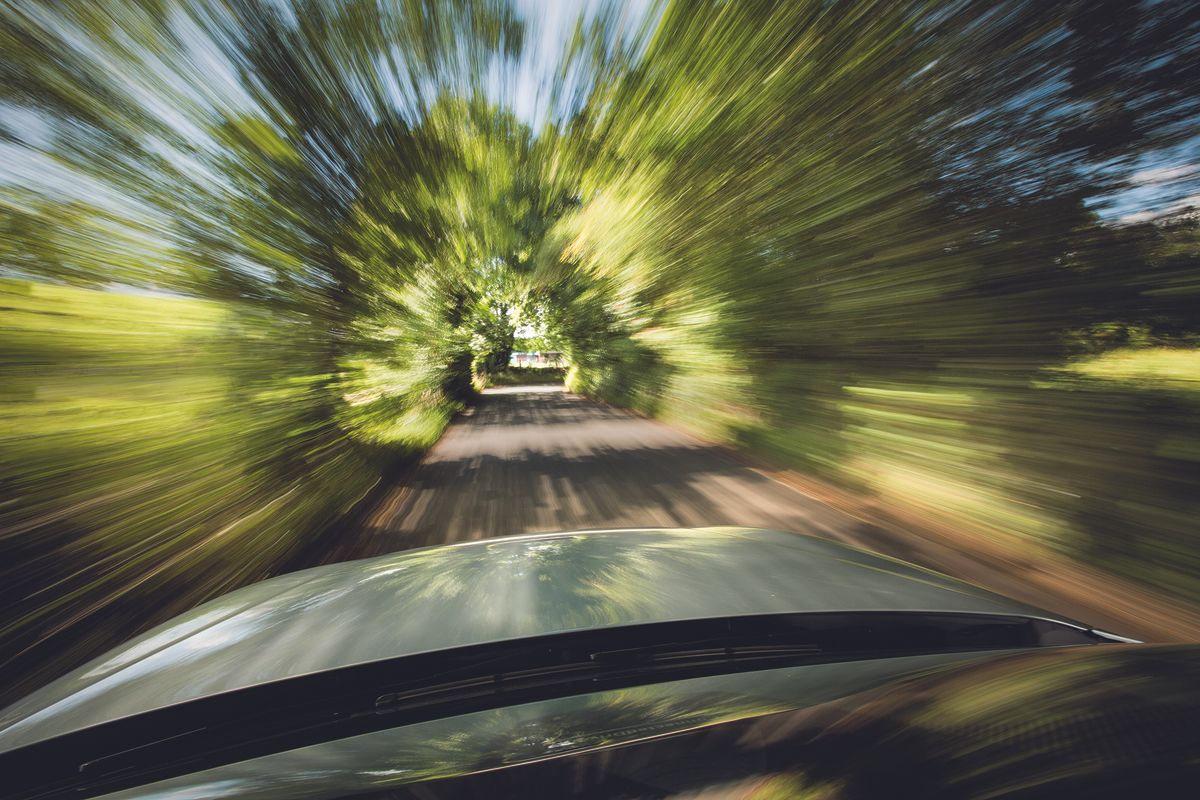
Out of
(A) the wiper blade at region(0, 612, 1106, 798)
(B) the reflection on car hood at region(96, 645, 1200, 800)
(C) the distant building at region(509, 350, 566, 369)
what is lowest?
(C) the distant building at region(509, 350, 566, 369)

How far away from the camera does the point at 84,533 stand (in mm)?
2170

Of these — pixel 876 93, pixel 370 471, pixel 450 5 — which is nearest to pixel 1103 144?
pixel 876 93

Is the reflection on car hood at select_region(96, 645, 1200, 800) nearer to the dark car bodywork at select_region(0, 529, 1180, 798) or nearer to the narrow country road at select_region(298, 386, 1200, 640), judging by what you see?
the dark car bodywork at select_region(0, 529, 1180, 798)

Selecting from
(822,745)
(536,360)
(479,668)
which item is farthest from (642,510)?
(536,360)

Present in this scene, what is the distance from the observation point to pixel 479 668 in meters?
1.31

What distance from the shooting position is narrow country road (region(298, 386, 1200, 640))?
10.6ft

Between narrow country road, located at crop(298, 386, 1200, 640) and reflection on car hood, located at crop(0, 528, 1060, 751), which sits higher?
reflection on car hood, located at crop(0, 528, 1060, 751)

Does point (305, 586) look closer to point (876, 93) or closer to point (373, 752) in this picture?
point (373, 752)

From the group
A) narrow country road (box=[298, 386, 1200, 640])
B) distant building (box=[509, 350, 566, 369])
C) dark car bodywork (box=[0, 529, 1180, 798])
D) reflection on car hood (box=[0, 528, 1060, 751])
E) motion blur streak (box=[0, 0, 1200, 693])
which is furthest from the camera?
distant building (box=[509, 350, 566, 369])

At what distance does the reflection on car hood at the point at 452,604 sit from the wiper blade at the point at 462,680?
3 cm

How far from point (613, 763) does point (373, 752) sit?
1.76 ft

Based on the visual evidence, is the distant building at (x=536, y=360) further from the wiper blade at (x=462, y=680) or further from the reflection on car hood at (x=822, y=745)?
the reflection on car hood at (x=822, y=745)

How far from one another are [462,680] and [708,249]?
25.0ft

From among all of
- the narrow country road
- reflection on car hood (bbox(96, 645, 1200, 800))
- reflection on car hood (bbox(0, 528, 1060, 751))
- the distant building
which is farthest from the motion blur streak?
the distant building
